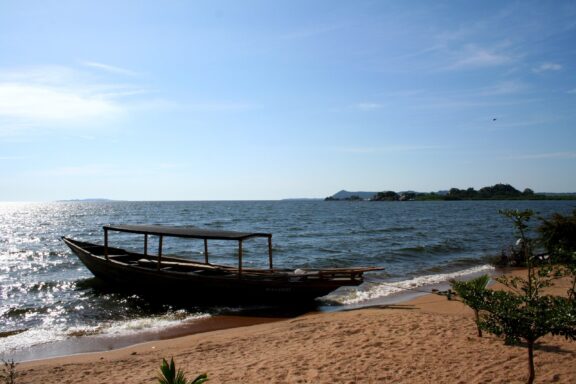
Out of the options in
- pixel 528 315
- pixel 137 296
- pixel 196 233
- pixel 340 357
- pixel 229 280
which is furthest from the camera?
pixel 137 296

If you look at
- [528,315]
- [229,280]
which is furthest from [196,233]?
[528,315]

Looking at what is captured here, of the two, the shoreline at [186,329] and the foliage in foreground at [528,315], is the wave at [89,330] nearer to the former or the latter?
the shoreline at [186,329]

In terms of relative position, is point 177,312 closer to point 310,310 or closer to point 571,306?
point 310,310

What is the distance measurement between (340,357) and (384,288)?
9.63 m

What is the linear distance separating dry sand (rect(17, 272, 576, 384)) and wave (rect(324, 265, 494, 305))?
13.9 feet

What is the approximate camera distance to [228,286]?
14891 mm

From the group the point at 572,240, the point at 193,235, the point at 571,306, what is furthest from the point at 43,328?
the point at 572,240

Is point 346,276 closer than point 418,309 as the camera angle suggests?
No

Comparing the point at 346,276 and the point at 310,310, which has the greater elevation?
the point at 346,276

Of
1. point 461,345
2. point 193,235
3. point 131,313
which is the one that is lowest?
point 131,313

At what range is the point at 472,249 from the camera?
97.7ft

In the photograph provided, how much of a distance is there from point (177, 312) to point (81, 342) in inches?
140

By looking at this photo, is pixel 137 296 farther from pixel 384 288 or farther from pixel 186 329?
pixel 384 288

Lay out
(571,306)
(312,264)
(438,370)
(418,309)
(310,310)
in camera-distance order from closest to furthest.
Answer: (571,306) → (438,370) → (418,309) → (310,310) → (312,264)
